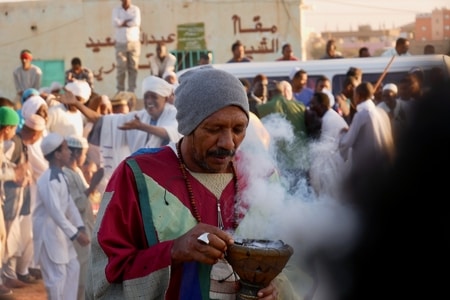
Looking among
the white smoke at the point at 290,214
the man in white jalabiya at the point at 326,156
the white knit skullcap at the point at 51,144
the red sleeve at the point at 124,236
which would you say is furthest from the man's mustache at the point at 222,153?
the white knit skullcap at the point at 51,144

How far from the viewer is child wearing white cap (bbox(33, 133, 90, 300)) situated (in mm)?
8195

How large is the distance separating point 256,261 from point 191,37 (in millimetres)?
23159

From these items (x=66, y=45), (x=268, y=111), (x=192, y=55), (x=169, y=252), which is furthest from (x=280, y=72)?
(x=66, y=45)

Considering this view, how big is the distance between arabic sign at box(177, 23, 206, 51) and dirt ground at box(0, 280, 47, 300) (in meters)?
16.0

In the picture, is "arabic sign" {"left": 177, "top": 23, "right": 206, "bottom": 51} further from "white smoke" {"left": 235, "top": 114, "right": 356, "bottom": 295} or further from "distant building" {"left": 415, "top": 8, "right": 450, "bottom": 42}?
"white smoke" {"left": 235, "top": 114, "right": 356, "bottom": 295}

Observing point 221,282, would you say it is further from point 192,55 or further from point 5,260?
point 192,55

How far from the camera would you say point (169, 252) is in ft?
12.0

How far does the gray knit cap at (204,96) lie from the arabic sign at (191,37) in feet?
73.2

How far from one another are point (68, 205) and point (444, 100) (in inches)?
179

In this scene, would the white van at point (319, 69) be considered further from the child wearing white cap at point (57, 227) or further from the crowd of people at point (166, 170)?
the child wearing white cap at point (57, 227)

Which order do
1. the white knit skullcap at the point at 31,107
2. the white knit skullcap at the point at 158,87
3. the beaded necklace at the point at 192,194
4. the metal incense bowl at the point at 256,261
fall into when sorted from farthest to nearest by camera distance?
1. the white knit skullcap at the point at 31,107
2. the white knit skullcap at the point at 158,87
3. the beaded necklace at the point at 192,194
4. the metal incense bowl at the point at 256,261

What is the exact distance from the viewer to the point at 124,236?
150 inches

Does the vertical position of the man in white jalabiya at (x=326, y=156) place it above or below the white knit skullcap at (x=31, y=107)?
below

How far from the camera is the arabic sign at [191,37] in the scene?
1030 inches
